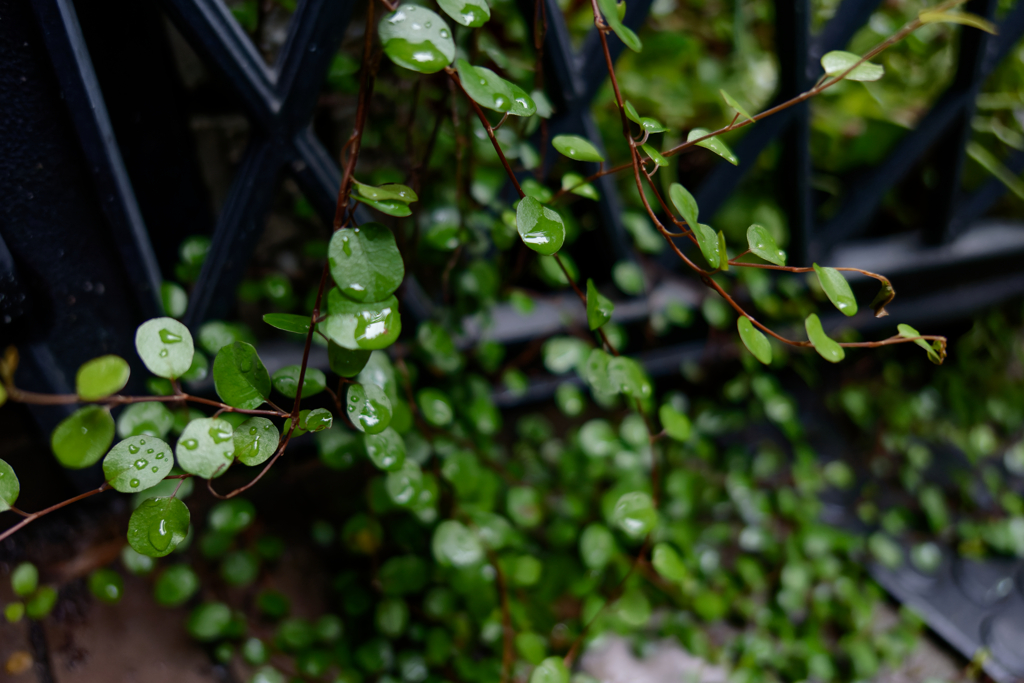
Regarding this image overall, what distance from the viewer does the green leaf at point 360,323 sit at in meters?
0.36

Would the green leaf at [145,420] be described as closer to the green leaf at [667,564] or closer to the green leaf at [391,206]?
the green leaf at [391,206]

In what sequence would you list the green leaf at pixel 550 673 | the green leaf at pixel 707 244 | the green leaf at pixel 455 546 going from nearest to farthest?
the green leaf at pixel 707 244 → the green leaf at pixel 550 673 → the green leaf at pixel 455 546

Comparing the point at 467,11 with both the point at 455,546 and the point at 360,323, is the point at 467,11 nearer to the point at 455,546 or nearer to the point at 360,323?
the point at 360,323

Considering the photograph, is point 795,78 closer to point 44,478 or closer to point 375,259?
point 375,259

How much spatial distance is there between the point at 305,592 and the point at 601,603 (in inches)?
18.7

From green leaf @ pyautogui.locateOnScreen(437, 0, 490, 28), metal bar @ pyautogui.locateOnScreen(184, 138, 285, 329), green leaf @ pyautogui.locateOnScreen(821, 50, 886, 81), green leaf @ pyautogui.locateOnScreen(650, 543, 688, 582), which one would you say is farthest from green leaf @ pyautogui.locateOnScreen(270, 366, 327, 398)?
green leaf @ pyautogui.locateOnScreen(821, 50, 886, 81)

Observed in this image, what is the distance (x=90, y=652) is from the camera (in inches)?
28.0

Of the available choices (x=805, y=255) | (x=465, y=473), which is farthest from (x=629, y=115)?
(x=805, y=255)

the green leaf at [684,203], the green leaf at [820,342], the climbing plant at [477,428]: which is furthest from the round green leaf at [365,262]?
the green leaf at [820,342]

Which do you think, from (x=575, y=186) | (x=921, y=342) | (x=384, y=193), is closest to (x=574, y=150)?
(x=575, y=186)

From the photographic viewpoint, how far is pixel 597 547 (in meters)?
0.76

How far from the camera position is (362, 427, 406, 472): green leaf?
53cm

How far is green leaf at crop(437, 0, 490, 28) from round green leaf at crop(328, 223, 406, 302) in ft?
0.55

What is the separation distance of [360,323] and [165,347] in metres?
0.17
